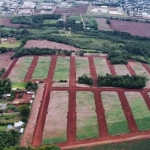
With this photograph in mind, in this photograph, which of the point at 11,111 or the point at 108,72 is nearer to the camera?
the point at 11,111

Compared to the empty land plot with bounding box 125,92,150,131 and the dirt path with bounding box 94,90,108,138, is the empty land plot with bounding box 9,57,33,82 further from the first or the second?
the empty land plot with bounding box 125,92,150,131

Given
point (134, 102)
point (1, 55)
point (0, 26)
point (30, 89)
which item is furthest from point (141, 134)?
point (0, 26)

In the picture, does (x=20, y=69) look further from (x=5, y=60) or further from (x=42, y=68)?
(x=5, y=60)

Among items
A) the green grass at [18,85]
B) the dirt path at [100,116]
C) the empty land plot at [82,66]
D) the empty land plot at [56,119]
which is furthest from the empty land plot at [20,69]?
the dirt path at [100,116]

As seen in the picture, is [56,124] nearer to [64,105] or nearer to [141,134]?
[64,105]

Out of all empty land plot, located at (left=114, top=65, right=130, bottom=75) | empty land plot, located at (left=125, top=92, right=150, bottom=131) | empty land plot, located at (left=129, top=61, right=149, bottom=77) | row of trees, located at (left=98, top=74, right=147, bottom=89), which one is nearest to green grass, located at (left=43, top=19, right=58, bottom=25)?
empty land plot, located at (left=129, top=61, right=149, bottom=77)

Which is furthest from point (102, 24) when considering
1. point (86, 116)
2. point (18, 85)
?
point (86, 116)
